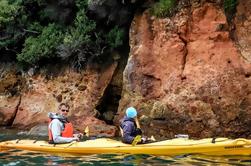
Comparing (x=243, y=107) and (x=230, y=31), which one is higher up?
(x=230, y=31)

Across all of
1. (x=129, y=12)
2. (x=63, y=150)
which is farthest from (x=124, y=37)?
(x=63, y=150)

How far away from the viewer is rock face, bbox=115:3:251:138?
15242mm

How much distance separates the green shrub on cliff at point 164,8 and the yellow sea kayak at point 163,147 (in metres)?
5.91

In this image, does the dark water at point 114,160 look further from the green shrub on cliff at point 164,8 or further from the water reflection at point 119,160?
the green shrub on cliff at point 164,8

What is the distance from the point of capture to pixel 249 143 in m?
11.3

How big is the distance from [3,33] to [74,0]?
12.1ft

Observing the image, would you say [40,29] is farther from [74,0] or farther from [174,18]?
[174,18]

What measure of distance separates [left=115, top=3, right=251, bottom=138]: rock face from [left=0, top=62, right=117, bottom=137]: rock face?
1815 millimetres

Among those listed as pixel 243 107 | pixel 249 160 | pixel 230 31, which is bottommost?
pixel 249 160

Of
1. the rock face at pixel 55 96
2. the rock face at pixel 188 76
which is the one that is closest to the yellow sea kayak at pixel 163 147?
the rock face at pixel 188 76

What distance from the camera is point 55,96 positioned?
1933cm

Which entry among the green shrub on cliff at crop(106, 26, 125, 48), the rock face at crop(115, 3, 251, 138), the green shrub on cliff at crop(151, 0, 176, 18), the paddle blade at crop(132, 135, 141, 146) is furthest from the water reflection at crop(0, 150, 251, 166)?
the green shrub on cliff at crop(106, 26, 125, 48)

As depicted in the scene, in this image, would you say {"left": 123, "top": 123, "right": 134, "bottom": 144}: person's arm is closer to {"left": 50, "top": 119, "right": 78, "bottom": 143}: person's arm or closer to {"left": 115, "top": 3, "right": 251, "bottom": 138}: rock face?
{"left": 50, "top": 119, "right": 78, "bottom": 143}: person's arm

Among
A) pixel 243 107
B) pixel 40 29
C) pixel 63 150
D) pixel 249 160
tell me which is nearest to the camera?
pixel 249 160
